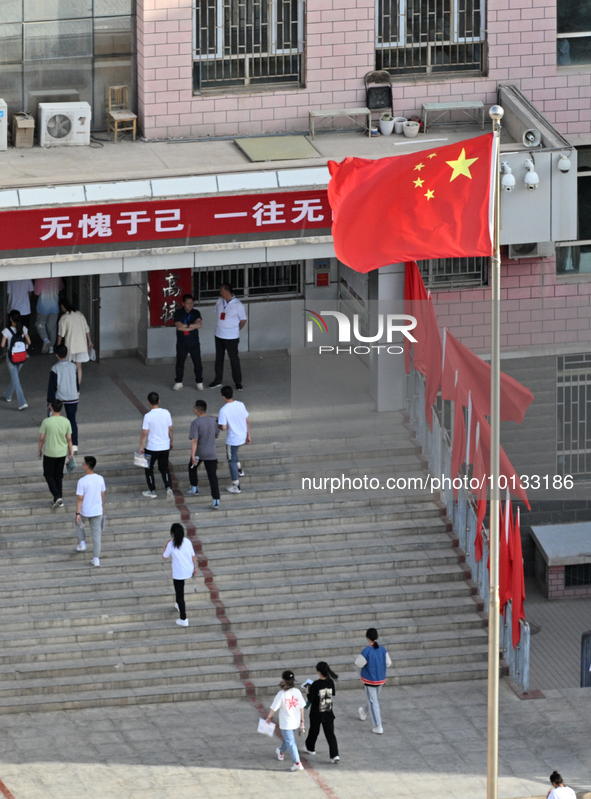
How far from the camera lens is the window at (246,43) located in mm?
26797

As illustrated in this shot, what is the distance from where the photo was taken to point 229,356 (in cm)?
2816

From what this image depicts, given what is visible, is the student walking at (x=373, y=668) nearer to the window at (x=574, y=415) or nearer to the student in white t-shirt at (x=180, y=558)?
the student in white t-shirt at (x=180, y=558)

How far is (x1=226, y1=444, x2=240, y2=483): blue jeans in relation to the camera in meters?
25.8

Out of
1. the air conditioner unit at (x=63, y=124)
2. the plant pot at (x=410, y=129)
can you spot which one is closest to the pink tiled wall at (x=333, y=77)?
the plant pot at (x=410, y=129)

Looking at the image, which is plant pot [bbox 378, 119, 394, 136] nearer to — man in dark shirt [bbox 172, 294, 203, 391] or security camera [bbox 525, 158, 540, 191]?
security camera [bbox 525, 158, 540, 191]

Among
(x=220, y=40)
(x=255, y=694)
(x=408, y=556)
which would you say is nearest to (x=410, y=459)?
(x=408, y=556)

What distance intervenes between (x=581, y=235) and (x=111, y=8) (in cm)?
870

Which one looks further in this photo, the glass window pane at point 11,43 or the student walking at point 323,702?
the glass window pane at point 11,43

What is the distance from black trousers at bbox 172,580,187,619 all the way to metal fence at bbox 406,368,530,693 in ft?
14.8

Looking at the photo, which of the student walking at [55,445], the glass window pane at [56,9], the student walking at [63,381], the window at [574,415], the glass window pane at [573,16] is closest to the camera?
the student walking at [55,445]

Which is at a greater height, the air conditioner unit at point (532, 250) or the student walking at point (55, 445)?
the air conditioner unit at point (532, 250)

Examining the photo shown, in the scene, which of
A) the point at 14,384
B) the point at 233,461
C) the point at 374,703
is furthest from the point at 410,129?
the point at 374,703

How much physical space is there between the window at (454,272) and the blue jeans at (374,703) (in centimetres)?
831

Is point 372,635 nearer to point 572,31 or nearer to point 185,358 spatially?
point 185,358
